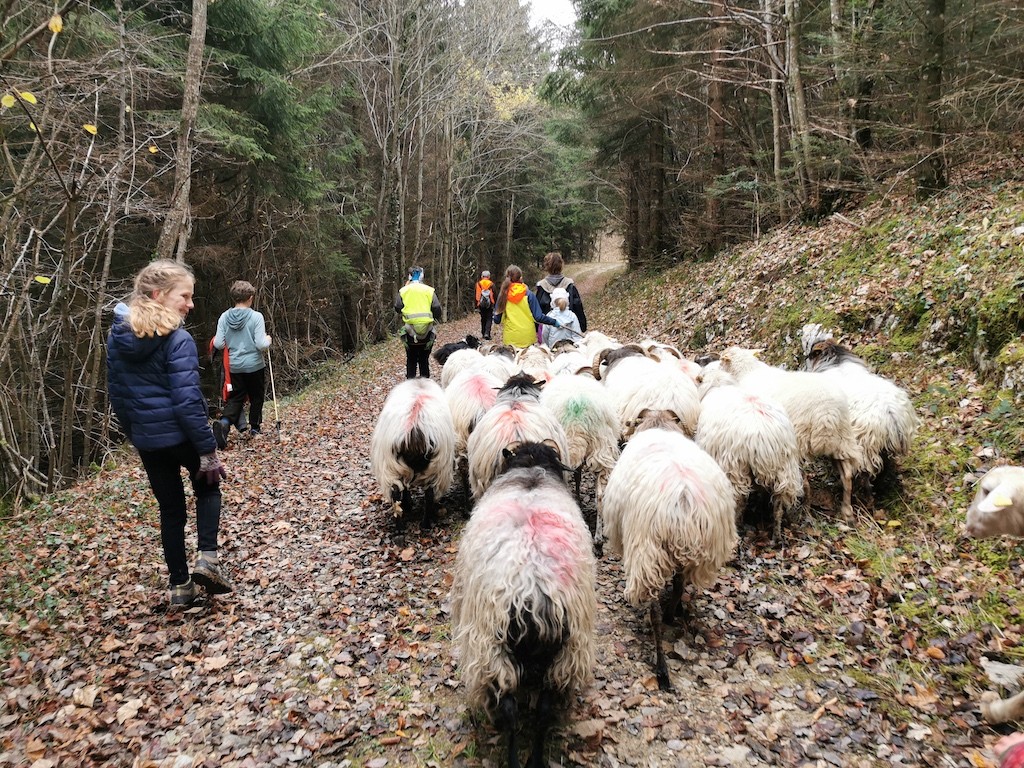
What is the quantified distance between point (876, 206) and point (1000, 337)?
567cm

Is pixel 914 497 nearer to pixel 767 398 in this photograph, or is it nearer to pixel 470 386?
pixel 767 398

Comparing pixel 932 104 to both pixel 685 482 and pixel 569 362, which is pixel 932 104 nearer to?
pixel 569 362

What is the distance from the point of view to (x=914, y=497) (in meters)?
5.42

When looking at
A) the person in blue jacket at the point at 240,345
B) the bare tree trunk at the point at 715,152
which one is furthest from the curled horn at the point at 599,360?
the bare tree trunk at the point at 715,152

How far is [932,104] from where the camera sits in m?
8.79

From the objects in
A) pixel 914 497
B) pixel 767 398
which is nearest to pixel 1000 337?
pixel 914 497

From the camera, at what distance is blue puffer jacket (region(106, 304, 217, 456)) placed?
163 inches

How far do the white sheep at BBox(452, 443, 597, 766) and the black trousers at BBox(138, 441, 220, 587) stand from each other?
2476 millimetres

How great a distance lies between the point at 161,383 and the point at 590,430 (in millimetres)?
3913

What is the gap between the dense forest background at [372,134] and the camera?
333 inches

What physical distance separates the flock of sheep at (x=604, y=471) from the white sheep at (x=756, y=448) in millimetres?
13

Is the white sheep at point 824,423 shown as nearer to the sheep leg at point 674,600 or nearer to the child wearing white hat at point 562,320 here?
the sheep leg at point 674,600

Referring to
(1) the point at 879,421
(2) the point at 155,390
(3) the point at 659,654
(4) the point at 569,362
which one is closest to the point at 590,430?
(3) the point at 659,654

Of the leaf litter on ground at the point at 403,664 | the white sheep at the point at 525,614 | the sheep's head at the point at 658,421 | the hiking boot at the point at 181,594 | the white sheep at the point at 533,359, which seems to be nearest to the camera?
the white sheep at the point at 525,614
